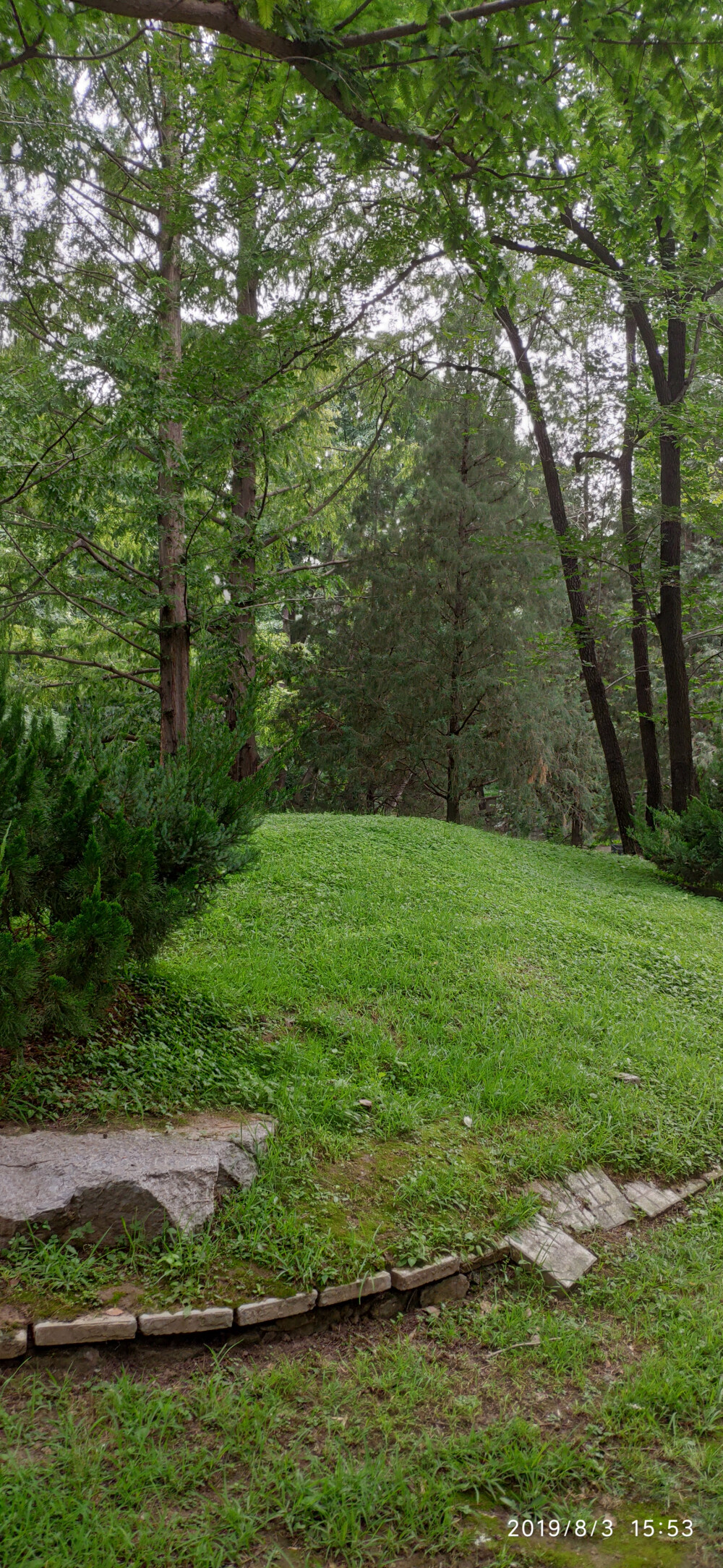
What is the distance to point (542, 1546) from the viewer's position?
1872 mm

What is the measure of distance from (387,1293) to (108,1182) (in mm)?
935

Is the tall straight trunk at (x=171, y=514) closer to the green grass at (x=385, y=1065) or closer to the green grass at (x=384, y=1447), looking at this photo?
the green grass at (x=385, y=1065)

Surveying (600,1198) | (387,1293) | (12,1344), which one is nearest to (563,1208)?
(600,1198)

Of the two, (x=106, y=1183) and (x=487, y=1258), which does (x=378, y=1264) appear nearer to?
(x=487, y=1258)

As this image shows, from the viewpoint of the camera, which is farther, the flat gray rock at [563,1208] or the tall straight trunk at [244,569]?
the tall straight trunk at [244,569]

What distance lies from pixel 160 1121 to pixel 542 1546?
1.65 meters

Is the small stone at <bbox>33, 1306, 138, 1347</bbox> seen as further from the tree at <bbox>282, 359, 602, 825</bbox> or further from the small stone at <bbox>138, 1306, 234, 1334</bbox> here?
the tree at <bbox>282, 359, 602, 825</bbox>

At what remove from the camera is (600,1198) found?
321 cm

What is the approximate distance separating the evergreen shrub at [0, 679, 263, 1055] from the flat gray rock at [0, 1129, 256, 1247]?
37 cm

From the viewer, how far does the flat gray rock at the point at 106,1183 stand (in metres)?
2.42

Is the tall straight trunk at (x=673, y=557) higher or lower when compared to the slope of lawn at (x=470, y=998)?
higher

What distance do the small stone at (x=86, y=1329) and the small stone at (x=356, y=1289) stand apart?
1.83ft

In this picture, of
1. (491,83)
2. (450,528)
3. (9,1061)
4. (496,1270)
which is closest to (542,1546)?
(496,1270)

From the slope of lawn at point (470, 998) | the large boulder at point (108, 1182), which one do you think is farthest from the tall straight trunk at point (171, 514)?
the large boulder at point (108, 1182)
